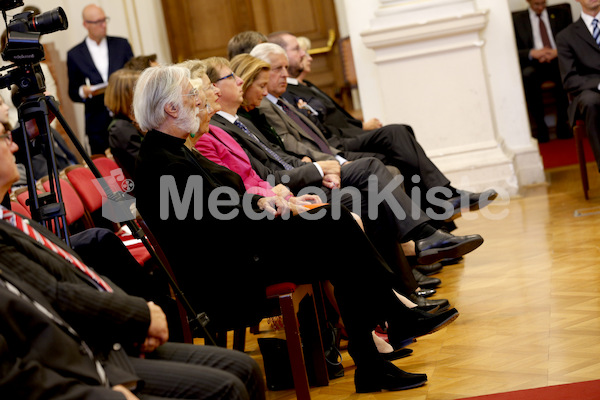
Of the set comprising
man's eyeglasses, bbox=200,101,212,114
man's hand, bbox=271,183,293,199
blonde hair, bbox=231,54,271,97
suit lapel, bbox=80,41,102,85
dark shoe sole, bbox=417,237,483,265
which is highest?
suit lapel, bbox=80,41,102,85

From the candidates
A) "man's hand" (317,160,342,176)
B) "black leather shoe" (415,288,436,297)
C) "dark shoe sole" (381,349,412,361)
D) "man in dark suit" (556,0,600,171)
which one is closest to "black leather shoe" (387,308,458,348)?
"dark shoe sole" (381,349,412,361)

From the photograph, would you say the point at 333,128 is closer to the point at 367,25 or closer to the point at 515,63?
the point at 367,25

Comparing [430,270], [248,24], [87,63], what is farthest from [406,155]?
[248,24]

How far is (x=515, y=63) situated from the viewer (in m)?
6.27

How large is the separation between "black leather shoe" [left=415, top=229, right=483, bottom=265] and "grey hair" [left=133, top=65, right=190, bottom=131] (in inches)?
56.5

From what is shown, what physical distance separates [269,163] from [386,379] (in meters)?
1.42

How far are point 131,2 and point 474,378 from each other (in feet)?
23.3

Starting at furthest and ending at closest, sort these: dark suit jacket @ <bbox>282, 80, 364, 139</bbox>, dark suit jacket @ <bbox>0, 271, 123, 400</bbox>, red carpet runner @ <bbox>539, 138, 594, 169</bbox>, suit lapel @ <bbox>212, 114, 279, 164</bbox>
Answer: red carpet runner @ <bbox>539, 138, 594, 169</bbox>, dark suit jacket @ <bbox>282, 80, 364, 139</bbox>, suit lapel @ <bbox>212, 114, 279, 164</bbox>, dark suit jacket @ <bbox>0, 271, 123, 400</bbox>

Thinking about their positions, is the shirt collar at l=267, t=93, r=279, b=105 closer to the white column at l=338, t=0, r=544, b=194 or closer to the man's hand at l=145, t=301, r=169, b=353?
the white column at l=338, t=0, r=544, b=194

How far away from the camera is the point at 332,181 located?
3.89 meters

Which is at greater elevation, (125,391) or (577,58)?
(577,58)

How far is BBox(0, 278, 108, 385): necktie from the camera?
1.73 metres

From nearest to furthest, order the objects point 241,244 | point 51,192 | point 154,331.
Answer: point 154,331 → point 51,192 → point 241,244

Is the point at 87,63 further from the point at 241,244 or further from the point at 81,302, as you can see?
the point at 81,302
